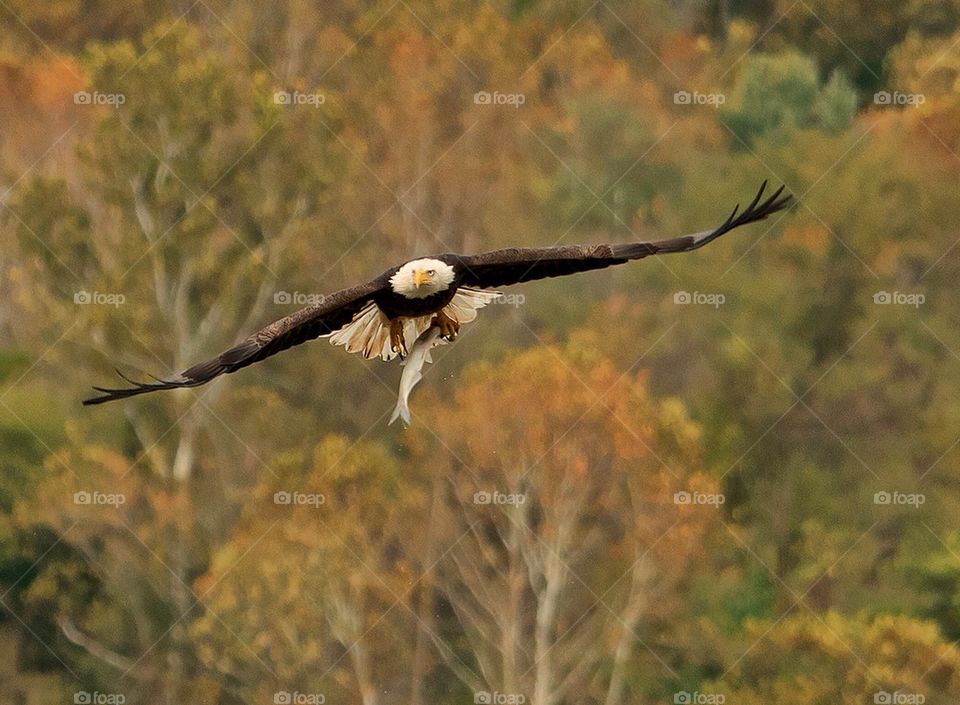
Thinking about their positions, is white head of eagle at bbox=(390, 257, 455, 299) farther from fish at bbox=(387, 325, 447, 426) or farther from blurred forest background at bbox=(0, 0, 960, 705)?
blurred forest background at bbox=(0, 0, 960, 705)

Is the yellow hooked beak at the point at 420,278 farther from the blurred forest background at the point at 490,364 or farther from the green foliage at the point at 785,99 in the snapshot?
the green foliage at the point at 785,99

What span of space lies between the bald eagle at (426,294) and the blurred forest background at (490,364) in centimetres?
1436

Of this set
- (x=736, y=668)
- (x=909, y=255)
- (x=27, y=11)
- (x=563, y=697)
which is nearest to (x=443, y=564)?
(x=563, y=697)

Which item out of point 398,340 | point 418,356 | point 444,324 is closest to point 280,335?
point 418,356

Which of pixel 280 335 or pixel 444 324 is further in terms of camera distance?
pixel 444 324

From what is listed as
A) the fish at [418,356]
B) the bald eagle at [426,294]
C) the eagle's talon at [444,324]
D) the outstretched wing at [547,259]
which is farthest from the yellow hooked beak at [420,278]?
the eagle's talon at [444,324]

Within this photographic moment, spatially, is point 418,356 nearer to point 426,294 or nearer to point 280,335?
point 426,294

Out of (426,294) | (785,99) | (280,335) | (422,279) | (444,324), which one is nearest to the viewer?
(280,335)

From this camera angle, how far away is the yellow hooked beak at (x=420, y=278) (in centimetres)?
1238

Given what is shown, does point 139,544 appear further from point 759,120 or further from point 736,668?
point 759,120

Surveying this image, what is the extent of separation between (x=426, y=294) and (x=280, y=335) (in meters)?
1.07

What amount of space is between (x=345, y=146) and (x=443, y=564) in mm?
8315

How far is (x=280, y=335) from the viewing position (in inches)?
Result: 474

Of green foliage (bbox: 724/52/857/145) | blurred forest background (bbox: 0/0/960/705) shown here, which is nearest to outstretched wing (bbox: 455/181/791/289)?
blurred forest background (bbox: 0/0/960/705)
